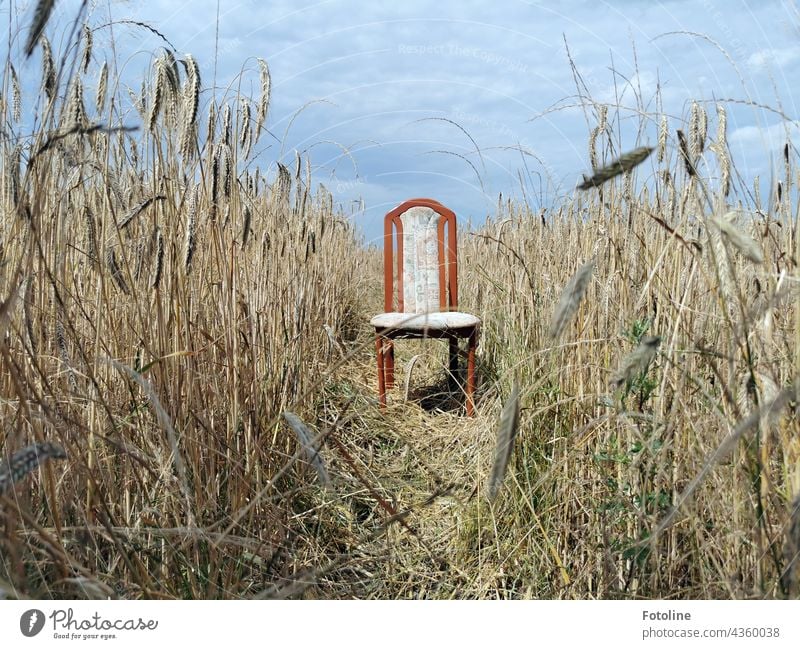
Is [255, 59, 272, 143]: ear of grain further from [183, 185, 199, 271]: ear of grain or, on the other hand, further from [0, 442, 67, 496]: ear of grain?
[0, 442, 67, 496]: ear of grain

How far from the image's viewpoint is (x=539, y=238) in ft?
8.59

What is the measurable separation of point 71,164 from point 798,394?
4.59 ft

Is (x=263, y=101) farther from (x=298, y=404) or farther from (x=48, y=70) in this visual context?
(x=298, y=404)

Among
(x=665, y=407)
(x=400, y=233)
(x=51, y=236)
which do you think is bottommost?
(x=665, y=407)

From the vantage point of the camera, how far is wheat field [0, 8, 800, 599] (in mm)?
1051

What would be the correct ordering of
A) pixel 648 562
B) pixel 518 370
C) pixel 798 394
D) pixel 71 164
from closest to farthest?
1. pixel 798 394
2. pixel 648 562
3. pixel 71 164
4. pixel 518 370

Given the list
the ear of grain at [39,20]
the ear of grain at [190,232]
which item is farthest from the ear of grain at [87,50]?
the ear of grain at [39,20]

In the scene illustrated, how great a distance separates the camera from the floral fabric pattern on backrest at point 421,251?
3424 millimetres

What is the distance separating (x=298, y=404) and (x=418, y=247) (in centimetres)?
199

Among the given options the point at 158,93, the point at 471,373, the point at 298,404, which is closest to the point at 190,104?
the point at 158,93

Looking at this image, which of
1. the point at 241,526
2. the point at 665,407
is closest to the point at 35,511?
the point at 241,526

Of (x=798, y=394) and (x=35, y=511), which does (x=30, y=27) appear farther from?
(x=798, y=394)
